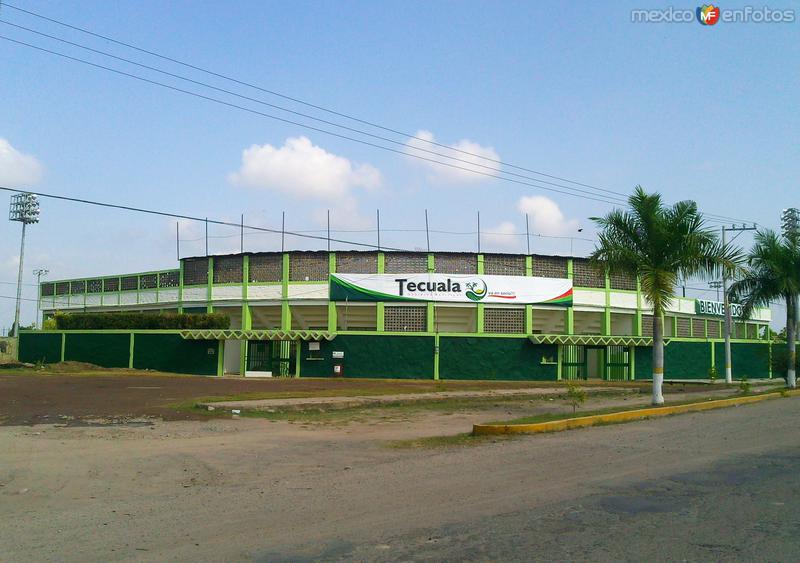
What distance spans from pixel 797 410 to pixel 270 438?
15.8 m

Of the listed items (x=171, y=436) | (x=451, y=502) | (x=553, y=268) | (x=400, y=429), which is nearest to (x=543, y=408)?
(x=400, y=429)

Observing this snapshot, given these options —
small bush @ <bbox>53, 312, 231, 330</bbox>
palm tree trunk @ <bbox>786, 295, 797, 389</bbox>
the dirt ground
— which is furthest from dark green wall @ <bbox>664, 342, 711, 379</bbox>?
small bush @ <bbox>53, 312, 231, 330</bbox>

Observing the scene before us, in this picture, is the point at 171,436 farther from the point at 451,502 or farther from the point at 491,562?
the point at 491,562

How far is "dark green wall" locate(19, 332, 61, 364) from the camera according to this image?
4625 cm

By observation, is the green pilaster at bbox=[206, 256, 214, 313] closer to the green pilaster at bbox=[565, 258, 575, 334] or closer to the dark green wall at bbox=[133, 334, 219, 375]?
the dark green wall at bbox=[133, 334, 219, 375]

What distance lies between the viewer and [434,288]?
4238 centimetres

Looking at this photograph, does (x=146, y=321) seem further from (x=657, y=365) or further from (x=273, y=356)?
(x=657, y=365)

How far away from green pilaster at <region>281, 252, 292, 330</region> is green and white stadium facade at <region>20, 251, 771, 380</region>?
0.39 ft

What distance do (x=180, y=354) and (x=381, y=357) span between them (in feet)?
39.8

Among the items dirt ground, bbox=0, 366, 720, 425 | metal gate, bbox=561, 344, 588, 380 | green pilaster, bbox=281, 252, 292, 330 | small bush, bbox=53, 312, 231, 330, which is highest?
green pilaster, bbox=281, 252, 292, 330

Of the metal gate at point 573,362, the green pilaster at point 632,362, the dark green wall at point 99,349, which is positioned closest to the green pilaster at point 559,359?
the metal gate at point 573,362

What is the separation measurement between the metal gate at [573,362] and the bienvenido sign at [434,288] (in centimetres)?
388

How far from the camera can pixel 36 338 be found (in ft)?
157

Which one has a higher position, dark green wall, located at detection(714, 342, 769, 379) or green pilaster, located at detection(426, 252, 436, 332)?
green pilaster, located at detection(426, 252, 436, 332)
